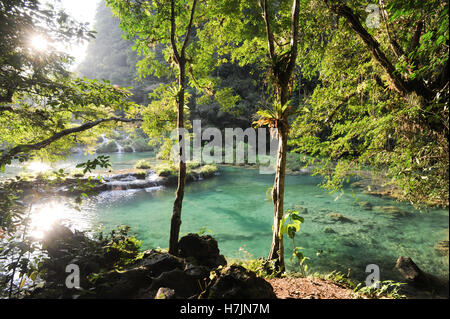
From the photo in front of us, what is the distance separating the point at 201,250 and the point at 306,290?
2.63m

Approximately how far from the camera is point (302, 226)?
33.8 ft

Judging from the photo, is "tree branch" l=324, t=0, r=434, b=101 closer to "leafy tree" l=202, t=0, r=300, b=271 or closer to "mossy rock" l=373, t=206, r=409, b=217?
"leafy tree" l=202, t=0, r=300, b=271

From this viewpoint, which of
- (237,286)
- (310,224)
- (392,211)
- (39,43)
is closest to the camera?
(237,286)

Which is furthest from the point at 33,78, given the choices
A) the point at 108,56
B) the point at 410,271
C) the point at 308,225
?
the point at 108,56

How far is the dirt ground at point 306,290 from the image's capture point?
375 centimetres

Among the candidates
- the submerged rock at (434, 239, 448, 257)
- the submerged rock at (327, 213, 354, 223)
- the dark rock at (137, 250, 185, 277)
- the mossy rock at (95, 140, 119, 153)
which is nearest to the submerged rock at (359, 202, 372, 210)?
the submerged rock at (327, 213, 354, 223)

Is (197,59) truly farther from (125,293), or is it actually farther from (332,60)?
(125,293)

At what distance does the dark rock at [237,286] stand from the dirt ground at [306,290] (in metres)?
0.86

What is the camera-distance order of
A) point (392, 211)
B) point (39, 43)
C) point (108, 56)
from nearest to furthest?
point (39, 43) < point (392, 211) < point (108, 56)

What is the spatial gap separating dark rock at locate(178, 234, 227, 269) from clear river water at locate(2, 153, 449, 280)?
0.94 meters

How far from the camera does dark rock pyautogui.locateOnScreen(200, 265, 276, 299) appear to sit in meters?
2.96

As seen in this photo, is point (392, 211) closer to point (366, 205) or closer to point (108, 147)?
point (366, 205)

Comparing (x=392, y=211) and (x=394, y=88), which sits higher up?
(x=394, y=88)

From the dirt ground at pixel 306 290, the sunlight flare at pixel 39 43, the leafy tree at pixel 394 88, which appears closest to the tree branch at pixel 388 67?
the leafy tree at pixel 394 88
